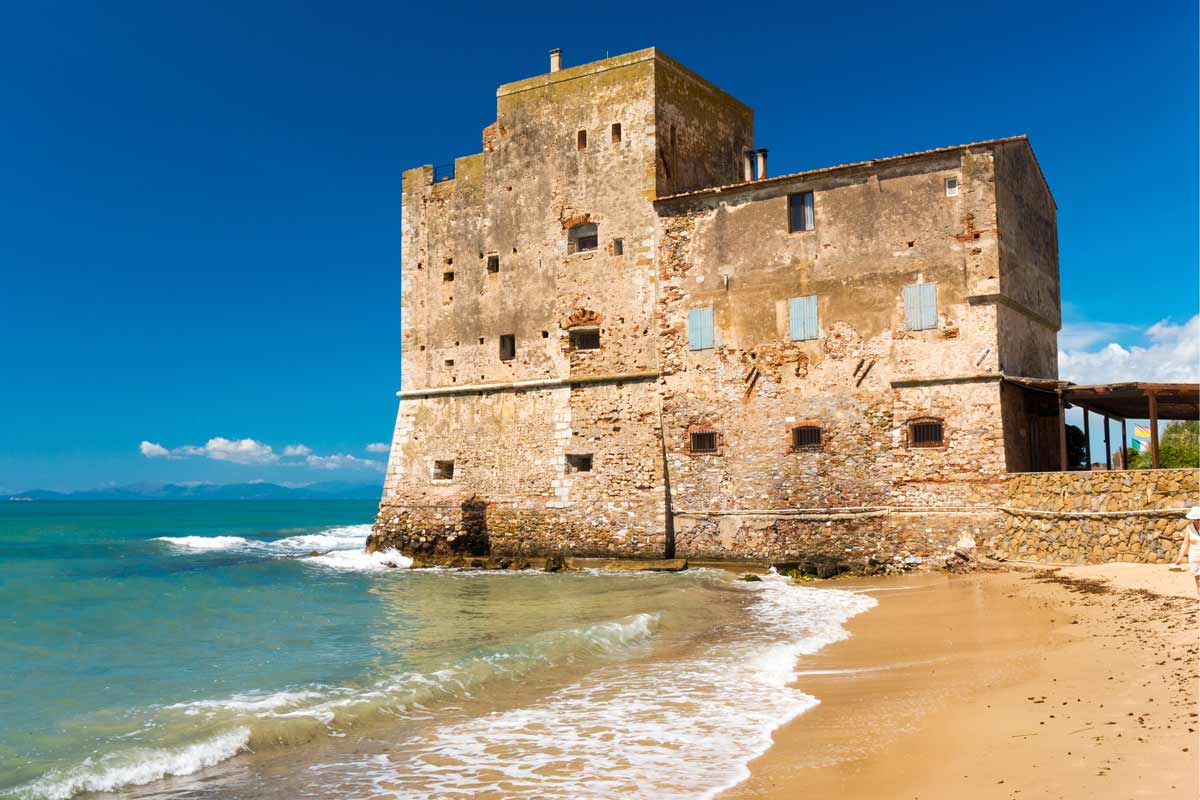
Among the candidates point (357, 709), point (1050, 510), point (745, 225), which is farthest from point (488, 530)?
point (357, 709)

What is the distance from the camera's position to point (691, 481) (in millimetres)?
23047

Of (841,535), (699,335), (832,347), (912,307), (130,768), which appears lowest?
(130,768)

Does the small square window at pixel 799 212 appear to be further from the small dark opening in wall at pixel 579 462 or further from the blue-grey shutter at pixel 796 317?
the small dark opening in wall at pixel 579 462

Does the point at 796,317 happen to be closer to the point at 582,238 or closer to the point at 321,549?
the point at 582,238

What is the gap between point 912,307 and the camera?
20562mm

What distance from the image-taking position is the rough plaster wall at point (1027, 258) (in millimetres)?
20328

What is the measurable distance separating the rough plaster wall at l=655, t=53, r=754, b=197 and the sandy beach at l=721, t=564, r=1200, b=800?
1434 cm

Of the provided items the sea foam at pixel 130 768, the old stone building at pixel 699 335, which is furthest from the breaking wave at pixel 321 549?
the sea foam at pixel 130 768

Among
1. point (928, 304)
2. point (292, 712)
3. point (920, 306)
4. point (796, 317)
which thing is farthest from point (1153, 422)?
point (292, 712)

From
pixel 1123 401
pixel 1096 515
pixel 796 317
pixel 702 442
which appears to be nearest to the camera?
pixel 1096 515

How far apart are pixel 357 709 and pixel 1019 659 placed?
7.04 m

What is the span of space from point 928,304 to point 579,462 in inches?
371

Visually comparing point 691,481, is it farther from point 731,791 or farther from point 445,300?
point 731,791

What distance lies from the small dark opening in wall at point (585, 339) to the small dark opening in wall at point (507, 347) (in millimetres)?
1980
